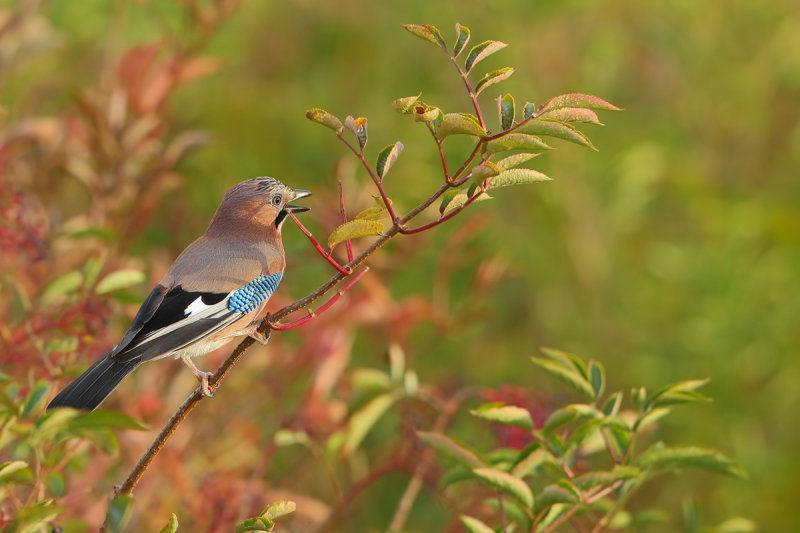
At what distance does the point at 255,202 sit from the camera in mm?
2270

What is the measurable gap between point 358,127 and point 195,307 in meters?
0.63

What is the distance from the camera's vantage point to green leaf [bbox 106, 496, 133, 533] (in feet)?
4.78

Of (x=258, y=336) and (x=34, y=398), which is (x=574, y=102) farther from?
(x=34, y=398)

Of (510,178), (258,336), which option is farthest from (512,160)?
(258,336)

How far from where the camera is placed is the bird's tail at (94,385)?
1.82 metres

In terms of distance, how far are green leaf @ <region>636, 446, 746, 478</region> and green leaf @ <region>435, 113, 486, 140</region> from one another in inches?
37.8

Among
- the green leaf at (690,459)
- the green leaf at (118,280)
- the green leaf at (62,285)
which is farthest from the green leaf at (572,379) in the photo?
the green leaf at (62,285)

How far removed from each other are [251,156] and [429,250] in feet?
3.58

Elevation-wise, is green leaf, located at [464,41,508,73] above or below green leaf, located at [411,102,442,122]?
above

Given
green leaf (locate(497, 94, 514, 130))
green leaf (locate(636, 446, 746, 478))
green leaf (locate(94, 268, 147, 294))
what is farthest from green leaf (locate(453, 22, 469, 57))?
green leaf (locate(94, 268, 147, 294))

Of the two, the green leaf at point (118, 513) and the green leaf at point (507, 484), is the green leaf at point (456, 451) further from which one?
the green leaf at point (118, 513)

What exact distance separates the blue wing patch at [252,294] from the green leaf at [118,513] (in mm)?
699

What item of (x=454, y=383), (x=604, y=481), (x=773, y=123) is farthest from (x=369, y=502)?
(x=773, y=123)

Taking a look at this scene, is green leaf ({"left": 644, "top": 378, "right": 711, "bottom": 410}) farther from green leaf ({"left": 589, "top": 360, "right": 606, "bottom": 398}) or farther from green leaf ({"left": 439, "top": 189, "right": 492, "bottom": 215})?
green leaf ({"left": 439, "top": 189, "right": 492, "bottom": 215})
